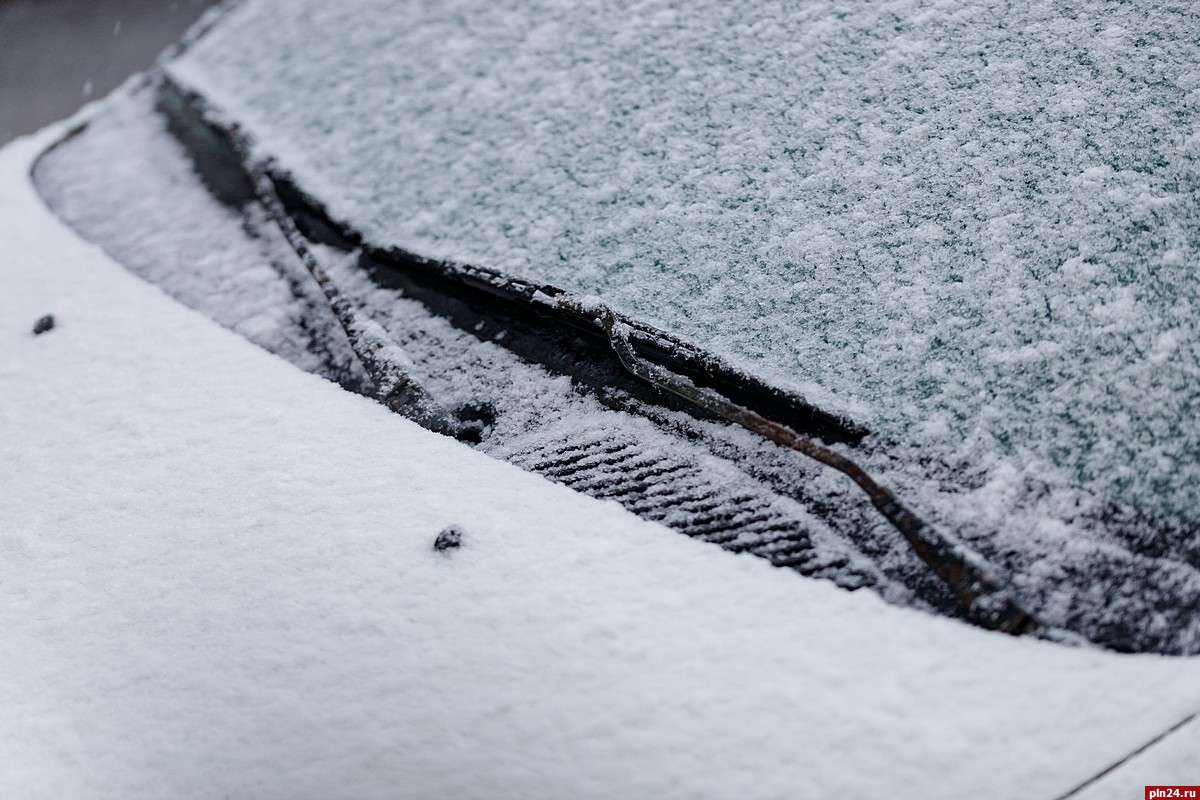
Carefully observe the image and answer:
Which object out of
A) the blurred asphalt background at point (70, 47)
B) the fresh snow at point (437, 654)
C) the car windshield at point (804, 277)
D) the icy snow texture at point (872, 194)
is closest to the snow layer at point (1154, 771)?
the fresh snow at point (437, 654)

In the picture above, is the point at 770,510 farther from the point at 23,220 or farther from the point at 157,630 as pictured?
the point at 23,220

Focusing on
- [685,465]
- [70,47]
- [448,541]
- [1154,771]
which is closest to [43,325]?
[448,541]

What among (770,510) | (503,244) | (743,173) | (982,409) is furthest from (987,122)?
(503,244)

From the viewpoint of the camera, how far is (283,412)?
1.62 metres

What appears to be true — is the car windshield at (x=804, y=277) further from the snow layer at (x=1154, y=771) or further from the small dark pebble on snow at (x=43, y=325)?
the small dark pebble on snow at (x=43, y=325)

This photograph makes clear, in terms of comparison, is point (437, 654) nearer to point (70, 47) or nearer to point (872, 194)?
point (872, 194)

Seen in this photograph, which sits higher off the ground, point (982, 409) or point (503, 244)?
point (503, 244)

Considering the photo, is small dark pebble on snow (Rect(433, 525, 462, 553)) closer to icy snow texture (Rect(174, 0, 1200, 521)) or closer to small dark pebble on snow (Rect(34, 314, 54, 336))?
icy snow texture (Rect(174, 0, 1200, 521))

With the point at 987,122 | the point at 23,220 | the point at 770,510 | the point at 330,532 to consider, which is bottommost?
the point at 770,510

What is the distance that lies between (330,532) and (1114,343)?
1.20 meters

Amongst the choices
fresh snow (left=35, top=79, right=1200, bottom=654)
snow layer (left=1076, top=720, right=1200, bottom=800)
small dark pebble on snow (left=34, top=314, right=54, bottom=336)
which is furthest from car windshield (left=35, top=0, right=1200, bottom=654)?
small dark pebble on snow (left=34, top=314, right=54, bottom=336)

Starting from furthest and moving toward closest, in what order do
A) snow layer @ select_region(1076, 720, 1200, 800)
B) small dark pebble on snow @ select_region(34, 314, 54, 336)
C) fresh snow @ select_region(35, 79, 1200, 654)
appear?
1. small dark pebble on snow @ select_region(34, 314, 54, 336)
2. fresh snow @ select_region(35, 79, 1200, 654)
3. snow layer @ select_region(1076, 720, 1200, 800)

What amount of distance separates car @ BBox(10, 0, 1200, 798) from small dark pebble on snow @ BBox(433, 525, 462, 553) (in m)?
0.02

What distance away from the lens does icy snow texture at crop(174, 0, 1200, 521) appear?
1.21 meters
